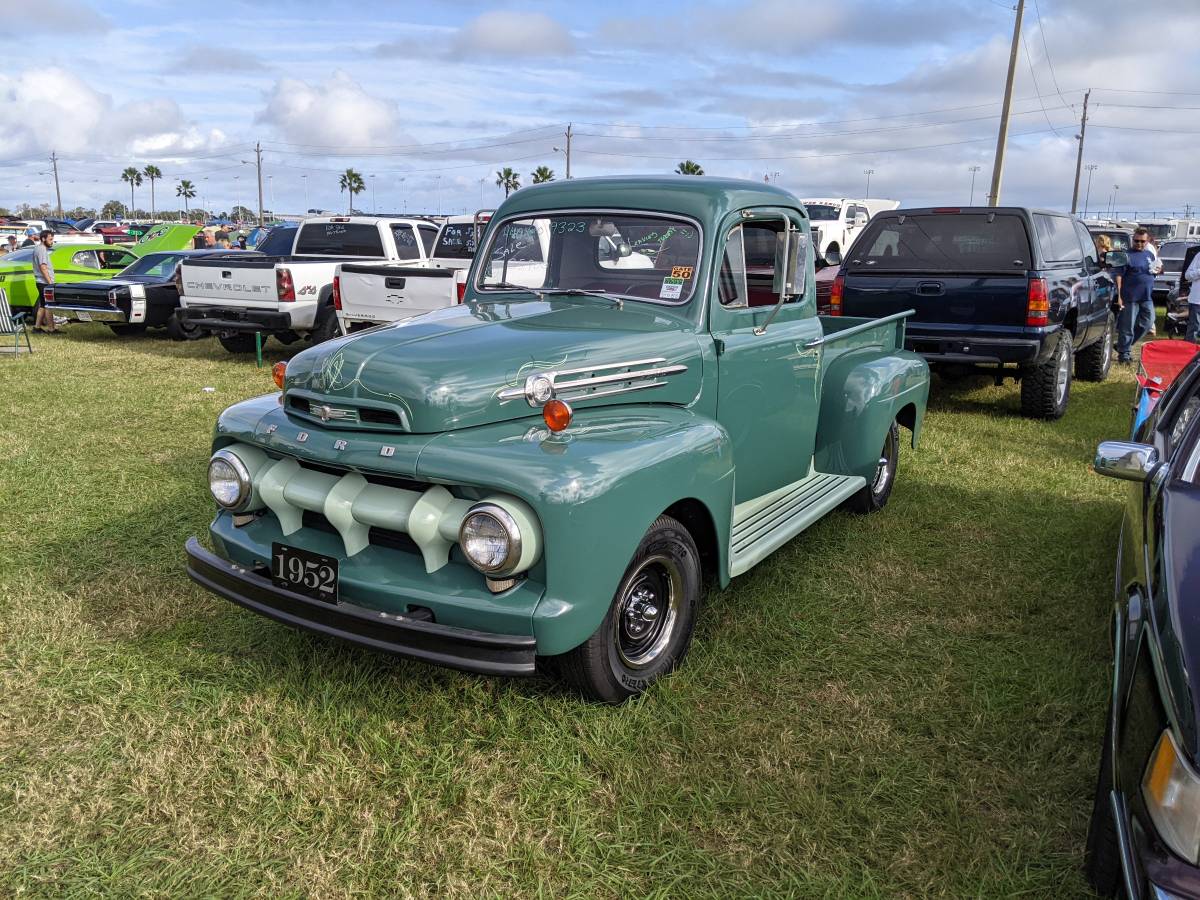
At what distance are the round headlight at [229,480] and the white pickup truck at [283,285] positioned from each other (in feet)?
24.9

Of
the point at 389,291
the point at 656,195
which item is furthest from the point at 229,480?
the point at 389,291

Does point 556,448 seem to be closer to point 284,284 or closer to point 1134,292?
point 284,284

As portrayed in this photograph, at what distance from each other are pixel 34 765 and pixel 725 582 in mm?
2722

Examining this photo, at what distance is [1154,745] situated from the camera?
2.07 meters

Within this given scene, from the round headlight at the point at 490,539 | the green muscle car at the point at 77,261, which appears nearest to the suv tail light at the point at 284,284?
the green muscle car at the point at 77,261

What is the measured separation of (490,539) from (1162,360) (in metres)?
5.37

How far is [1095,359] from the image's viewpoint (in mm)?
10953

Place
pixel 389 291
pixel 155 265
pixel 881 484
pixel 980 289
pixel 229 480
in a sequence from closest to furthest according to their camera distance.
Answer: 1. pixel 229 480
2. pixel 881 484
3. pixel 980 289
4. pixel 389 291
5. pixel 155 265

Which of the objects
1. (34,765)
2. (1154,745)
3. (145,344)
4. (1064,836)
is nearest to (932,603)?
(1064,836)

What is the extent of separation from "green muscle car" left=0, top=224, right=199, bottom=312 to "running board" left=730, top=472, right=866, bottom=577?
45.7 feet

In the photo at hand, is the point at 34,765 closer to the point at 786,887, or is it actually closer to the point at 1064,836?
the point at 786,887

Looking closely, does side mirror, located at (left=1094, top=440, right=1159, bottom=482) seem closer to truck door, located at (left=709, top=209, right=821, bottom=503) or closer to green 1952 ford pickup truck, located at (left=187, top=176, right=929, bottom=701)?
green 1952 ford pickup truck, located at (left=187, top=176, right=929, bottom=701)

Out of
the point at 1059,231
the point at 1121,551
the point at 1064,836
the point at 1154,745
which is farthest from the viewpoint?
the point at 1059,231

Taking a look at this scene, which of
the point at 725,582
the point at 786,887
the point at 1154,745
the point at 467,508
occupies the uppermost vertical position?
the point at 467,508
